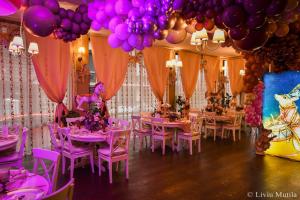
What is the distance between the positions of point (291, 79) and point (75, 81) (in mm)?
5272

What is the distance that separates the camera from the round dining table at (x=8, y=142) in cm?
374

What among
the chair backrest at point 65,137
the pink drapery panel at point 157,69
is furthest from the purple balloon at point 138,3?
the pink drapery panel at point 157,69

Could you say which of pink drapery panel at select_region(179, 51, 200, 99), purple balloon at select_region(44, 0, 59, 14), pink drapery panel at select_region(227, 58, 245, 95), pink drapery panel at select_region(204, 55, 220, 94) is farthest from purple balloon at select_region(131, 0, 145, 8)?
pink drapery panel at select_region(227, 58, 245, 95)

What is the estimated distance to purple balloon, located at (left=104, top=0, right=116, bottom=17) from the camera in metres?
2.96

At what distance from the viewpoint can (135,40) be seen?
2.91 meters

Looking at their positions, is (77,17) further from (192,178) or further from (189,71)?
(189,71)

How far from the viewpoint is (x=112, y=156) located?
4.27 meters

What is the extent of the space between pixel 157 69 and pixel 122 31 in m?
5.87

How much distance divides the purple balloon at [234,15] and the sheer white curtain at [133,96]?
5790mm

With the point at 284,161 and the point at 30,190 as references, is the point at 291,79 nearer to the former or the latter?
the point at 284,161

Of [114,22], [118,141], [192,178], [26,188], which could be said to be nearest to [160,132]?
[118,141]

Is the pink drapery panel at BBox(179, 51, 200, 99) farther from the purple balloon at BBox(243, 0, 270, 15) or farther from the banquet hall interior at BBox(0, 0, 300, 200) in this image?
the purple balloon at BBox(243, 0, 270, 15)

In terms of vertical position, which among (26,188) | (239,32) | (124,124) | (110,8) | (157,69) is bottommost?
(26,188)

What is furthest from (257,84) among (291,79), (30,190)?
(30,190)
